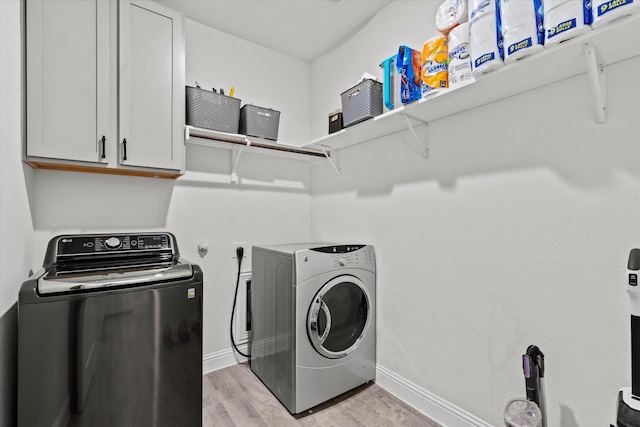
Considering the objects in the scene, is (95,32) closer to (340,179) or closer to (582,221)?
(340,179)

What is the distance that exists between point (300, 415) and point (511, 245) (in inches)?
61.6

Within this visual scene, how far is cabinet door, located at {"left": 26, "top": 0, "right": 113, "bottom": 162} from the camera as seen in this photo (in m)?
1.48

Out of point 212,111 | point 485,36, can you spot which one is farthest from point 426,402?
point 212,111

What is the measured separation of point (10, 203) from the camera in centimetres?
127

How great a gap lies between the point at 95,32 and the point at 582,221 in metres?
2.59

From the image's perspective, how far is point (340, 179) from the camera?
8.39 feet

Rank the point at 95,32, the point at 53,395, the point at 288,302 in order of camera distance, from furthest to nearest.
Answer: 1. the point at 288,302
2. the point at 95,32
3. the point at 53,395

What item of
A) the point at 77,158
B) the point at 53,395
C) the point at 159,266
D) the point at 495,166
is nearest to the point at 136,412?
the point at 53,395

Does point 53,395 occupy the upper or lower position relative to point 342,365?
upper

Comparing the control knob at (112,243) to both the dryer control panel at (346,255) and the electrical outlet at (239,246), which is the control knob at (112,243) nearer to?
the electrical outlet at (239,246)

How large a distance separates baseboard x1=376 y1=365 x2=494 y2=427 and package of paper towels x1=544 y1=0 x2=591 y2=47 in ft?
5.85

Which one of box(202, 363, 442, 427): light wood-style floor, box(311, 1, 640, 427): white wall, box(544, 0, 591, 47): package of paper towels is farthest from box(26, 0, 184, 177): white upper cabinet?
box(544, 0, 591, 47): package of paper towels

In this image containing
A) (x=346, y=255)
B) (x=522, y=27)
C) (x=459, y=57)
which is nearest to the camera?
(x=522, y=27)

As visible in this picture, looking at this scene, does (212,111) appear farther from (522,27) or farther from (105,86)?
(522,27)
